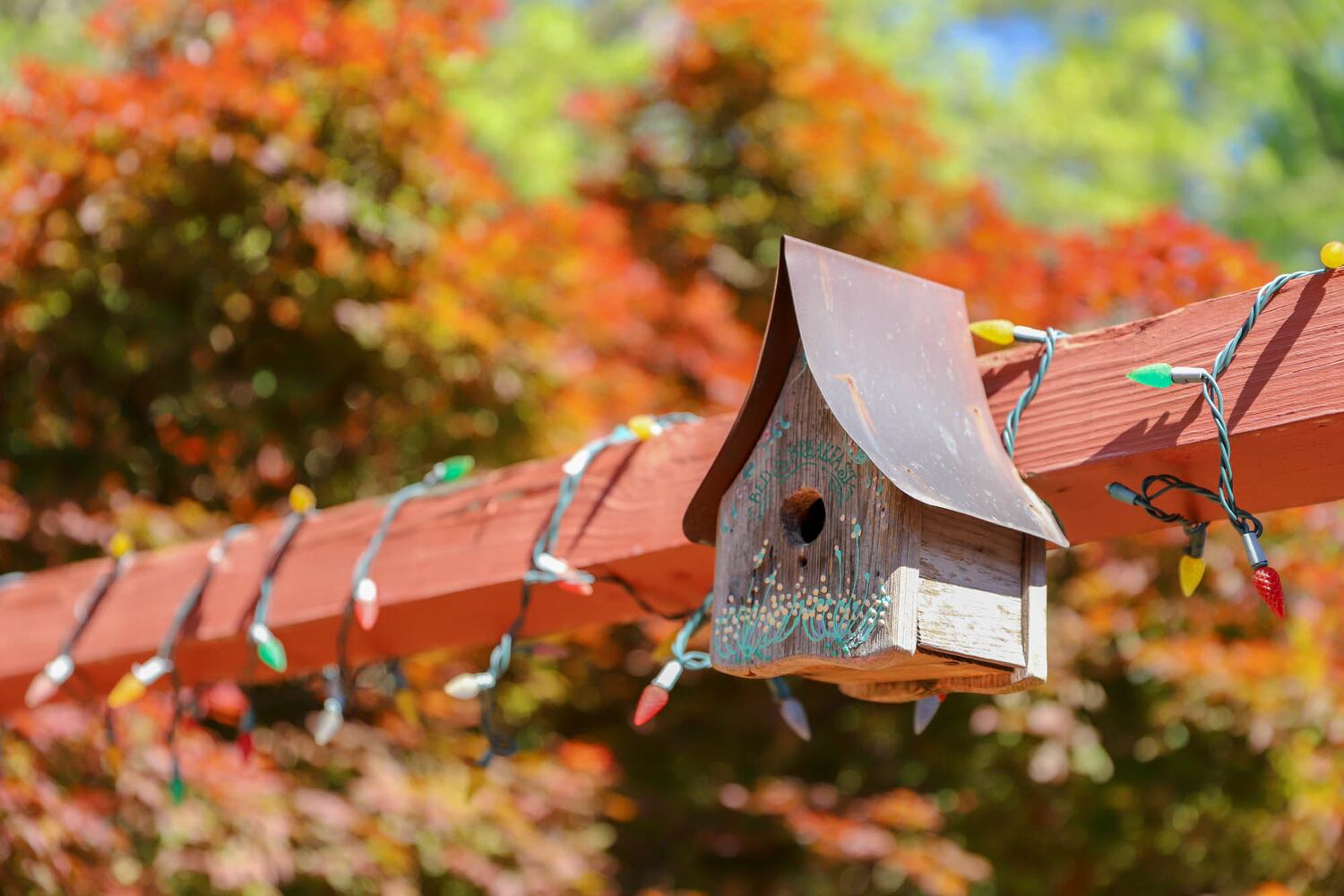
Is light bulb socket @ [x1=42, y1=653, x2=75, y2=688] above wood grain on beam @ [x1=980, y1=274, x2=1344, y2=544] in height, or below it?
below

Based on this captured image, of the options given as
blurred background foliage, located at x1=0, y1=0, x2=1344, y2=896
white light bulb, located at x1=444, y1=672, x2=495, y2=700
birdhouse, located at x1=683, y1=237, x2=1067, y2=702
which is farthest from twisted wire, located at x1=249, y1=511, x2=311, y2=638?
blurred background foliage, located at x1=0, y1=0, x2=1344, y2=896

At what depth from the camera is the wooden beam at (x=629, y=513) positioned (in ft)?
4.07

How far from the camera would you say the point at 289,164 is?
14.2ft

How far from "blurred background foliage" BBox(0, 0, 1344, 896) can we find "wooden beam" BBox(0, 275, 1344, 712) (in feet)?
4.06

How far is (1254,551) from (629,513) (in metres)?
0.74

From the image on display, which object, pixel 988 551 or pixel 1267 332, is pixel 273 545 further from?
pixel 1267 332

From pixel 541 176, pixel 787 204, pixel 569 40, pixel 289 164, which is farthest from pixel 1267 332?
pixel 569 40

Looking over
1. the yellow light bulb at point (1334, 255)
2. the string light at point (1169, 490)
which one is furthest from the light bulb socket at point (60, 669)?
the yellow light bulb at point (1334, 255)

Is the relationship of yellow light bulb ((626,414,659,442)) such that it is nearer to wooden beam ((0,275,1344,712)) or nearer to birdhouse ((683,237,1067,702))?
wooden beam ((0,275,1344,712))

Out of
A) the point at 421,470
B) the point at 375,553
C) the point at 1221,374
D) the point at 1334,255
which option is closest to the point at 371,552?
the point at 375,553

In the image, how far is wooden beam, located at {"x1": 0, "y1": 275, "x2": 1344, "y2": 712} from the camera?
4.07ft

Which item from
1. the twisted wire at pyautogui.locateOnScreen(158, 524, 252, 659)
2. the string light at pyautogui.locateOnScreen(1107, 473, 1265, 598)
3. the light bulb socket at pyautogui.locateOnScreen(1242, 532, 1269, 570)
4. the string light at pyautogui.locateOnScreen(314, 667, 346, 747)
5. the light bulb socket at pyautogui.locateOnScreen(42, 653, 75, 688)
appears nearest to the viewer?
the light bulb socket at pyautogui.locateOnScreen(1242, 532, 1269, 570)

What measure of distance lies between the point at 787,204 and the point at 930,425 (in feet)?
16.8

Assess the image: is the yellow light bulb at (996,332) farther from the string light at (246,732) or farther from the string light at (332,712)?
the string light at (246,732)
